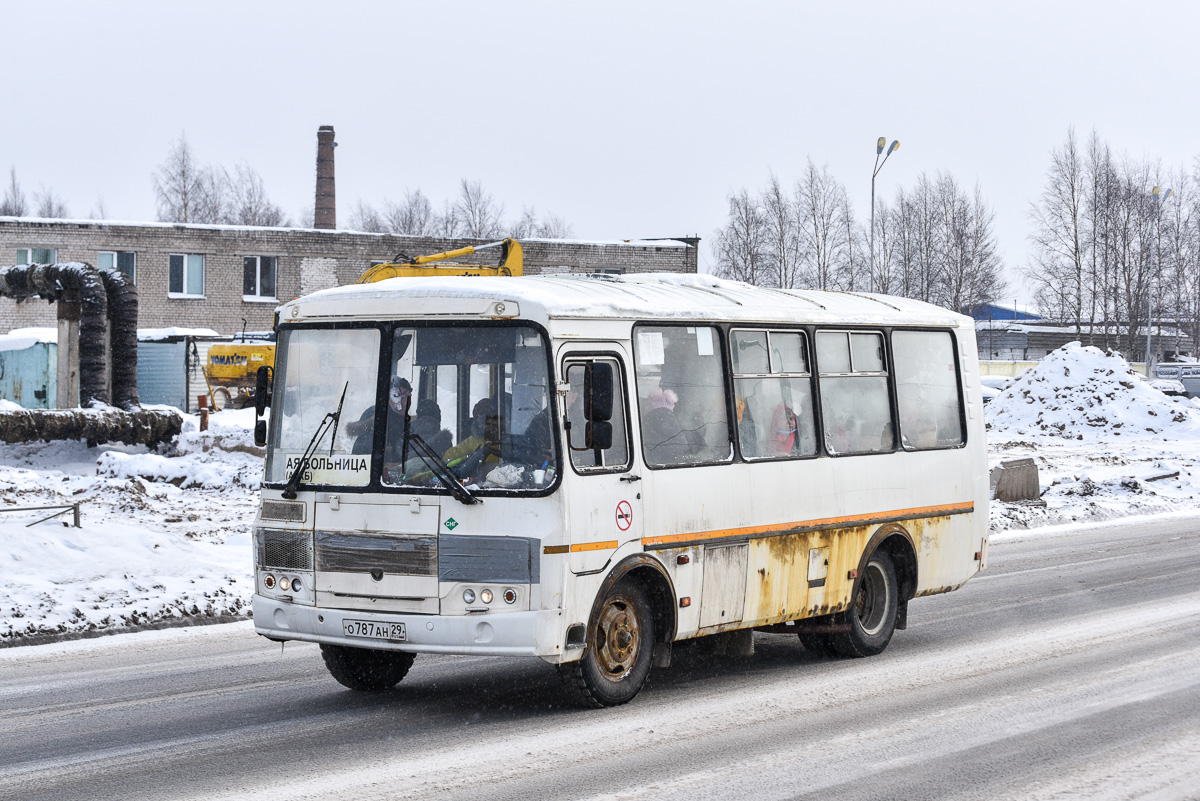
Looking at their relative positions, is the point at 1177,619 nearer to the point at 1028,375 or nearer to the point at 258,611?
the point at 258,611

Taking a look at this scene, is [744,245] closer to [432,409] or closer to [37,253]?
[37,253]

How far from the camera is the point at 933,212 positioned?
3231 inches

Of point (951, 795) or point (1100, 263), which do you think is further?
point (1100, 263)

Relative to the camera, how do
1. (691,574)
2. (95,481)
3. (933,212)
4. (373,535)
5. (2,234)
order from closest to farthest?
(373,535), (691,574), (95,481), (2,234), (933,212)

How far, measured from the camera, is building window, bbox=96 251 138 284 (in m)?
52.7

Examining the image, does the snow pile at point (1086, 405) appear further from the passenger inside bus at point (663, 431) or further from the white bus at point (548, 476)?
the passenger inside bus at point (663, 431)

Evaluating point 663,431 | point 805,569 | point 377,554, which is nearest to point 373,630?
point 377,554

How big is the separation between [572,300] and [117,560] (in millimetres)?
7374

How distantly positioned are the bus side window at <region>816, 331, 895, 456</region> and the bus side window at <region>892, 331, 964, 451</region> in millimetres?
221

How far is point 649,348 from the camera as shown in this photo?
916 centimetres

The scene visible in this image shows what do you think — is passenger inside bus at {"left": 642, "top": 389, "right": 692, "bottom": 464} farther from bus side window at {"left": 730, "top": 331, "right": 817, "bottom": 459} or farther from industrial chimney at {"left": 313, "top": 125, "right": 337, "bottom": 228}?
industrial chimney at {"left": 313, "top": 125, "right": 337, "bottom": 228}

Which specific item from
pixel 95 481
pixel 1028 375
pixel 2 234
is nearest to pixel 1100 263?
pixel 1028 375

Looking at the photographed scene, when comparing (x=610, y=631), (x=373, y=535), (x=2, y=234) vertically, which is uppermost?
(x=2, y=234)

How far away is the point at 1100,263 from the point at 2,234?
52.3 m
